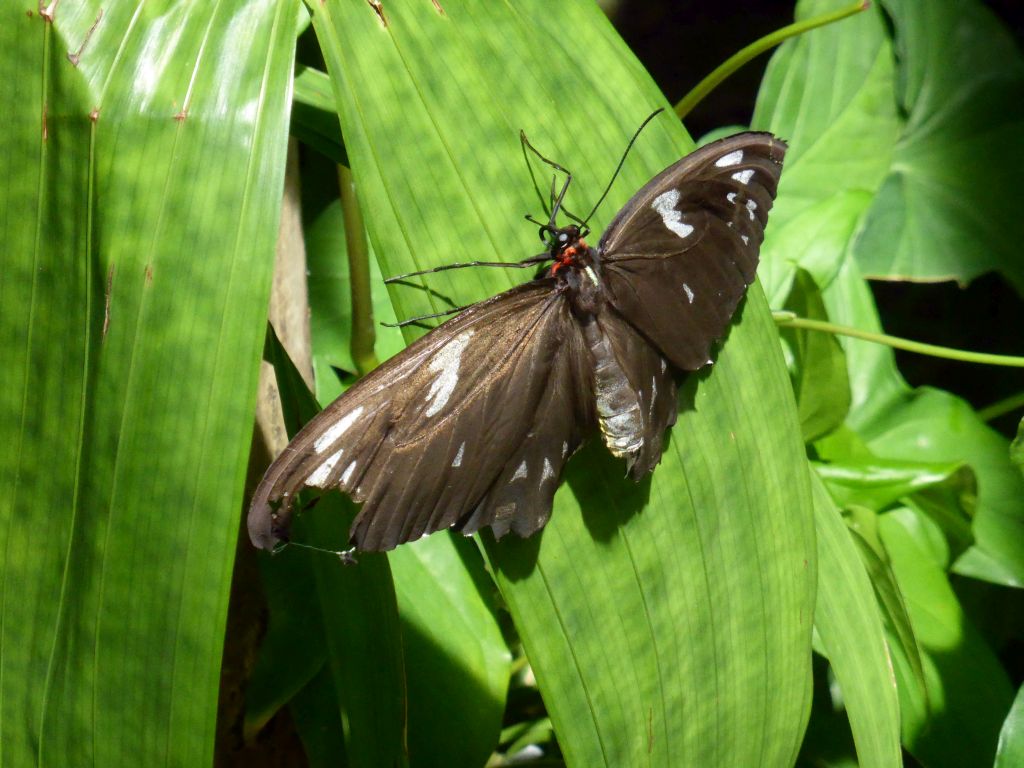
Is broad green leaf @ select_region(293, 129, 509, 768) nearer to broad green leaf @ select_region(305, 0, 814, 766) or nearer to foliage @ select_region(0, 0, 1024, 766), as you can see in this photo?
foliage @ select_region(0, 0, 1024, 766)

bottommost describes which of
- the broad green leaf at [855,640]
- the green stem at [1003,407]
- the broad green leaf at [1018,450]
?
the green stem at [1003,407]

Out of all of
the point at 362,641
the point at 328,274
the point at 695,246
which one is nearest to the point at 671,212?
the point at 695,246

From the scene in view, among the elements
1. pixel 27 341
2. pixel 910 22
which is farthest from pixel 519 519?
pixel 910 22

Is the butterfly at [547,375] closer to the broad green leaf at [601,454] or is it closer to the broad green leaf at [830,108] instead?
the broad green leaf at [601,454]

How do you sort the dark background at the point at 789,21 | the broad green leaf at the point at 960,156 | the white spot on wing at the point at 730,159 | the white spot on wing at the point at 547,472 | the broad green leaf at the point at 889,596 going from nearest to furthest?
the white spot on wing at the point at 547,472 → the white spot on wing at the point at 730,159 → the broad green leaf at the point at 889,596 → the broad green leaf at the point at 960,156 → the dark background at the point at 789,21

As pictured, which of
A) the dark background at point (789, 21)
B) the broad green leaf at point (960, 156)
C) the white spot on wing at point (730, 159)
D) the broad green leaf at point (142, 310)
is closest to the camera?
the broad green leaf at point (142, 310)

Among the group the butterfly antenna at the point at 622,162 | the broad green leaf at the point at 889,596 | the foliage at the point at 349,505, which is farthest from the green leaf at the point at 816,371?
the butterfly antenna at the point at 622,162
